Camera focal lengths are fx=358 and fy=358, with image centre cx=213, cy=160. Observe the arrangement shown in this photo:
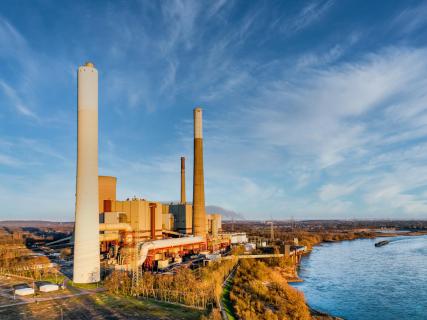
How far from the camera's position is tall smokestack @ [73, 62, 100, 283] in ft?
101

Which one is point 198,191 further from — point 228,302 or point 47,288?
point 47,288

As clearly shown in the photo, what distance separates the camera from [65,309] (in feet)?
72.0

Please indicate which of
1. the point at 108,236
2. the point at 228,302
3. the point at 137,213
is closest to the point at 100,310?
the point at 228,302

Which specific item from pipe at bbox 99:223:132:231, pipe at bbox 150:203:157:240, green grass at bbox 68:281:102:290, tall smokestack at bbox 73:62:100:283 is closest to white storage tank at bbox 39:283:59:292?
green grass at bbox 68:281:102:290

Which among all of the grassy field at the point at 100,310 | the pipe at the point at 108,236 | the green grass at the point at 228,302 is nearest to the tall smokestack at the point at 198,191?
the pipe at the point at 108,236

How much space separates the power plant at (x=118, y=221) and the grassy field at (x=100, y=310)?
4.63 meters

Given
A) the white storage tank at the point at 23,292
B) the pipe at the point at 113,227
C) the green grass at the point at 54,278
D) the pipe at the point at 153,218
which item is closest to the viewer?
the white storage tank at the point at 23,292

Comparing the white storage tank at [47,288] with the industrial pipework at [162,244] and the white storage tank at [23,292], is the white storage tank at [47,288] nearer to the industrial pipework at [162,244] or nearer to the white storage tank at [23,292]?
the white storage tank at [23,292]

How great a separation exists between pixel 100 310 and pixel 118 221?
2818cm

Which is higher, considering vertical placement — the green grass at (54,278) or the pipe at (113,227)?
the pipe at (113,227)

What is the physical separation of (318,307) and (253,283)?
→ 620 cm

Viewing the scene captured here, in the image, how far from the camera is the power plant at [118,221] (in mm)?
31031

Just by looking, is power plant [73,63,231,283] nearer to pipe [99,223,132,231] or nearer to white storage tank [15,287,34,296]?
pipe [99,223,132,231]

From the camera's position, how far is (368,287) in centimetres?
4112
